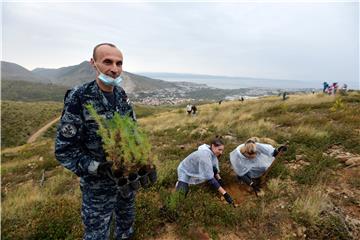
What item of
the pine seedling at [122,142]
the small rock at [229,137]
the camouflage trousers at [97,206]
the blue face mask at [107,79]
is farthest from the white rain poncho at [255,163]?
the blue face mask at [107,79]

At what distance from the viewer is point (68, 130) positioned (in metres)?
2.64

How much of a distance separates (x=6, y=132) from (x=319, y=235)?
139 ft

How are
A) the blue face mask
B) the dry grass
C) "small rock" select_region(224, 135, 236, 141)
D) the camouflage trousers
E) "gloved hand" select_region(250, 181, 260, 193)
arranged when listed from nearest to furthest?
1. the blue face mask
2. the camouflage trousers
3. the dry grass
4. "gloved hand" select_region(250, 181, 260, 193)
5. "small rock" select_region(224, 135, 236, 141)

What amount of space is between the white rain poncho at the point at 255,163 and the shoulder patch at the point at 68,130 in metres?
4.14

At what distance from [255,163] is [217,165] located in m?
0.92

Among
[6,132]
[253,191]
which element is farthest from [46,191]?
[6,132]

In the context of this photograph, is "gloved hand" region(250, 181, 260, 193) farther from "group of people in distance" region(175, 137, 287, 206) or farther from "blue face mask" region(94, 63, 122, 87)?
"blue face mask" region(94, 63, 122, 87)

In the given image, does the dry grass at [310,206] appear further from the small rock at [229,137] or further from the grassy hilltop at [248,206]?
the small rock at [229,137]

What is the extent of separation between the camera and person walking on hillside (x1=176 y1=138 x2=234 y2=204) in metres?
5.31

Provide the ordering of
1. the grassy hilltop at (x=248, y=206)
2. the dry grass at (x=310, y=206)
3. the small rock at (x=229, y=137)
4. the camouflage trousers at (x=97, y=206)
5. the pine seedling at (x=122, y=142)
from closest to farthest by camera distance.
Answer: the pine seedling at (x=122, y=142)
the camouflage trousers at (x=97, y=206)
the grassy hilltop at (x=248, y=206)
the dry grass at (x=310, y=206)
the small rock at (x=229, y=137)

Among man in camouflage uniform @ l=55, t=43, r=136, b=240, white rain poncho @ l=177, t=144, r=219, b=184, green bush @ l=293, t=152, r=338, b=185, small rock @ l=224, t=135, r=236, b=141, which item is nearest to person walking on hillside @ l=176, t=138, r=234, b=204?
white rain poncho @ l=177, t=144, r=219, b=184

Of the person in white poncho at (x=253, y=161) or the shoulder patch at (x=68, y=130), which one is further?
the person in white poncho at (x=253, y=161)

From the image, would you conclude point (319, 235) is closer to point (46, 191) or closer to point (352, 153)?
point (352, 153)

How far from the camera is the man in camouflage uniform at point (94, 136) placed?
266 cm
